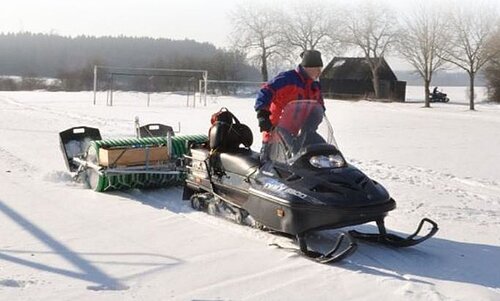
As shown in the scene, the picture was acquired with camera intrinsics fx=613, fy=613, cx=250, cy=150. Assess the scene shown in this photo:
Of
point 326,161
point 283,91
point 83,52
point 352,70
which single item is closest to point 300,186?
point 326,161

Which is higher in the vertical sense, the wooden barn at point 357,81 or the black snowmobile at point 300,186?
the wooden barn at point 357,81

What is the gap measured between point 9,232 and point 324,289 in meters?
3.25

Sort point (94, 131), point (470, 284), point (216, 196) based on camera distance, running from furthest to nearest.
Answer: point (94, 131)
point (216, 196)
point (470, 284)

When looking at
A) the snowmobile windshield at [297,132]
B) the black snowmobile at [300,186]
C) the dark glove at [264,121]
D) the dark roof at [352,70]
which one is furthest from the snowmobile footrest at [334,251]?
the dark roof at [352,70]

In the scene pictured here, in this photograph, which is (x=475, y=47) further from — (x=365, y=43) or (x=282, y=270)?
(x=282, y=270)

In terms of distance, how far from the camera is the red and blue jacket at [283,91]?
6.31 meters

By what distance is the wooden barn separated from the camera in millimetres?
59281

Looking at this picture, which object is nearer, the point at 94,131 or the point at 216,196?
the point at 216,196

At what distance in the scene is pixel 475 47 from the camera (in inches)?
1751

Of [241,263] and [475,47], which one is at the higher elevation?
[475,47]

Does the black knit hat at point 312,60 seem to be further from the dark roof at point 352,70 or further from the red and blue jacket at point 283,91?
the dark roof at point 352,70

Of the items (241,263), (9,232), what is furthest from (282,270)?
(9,232)

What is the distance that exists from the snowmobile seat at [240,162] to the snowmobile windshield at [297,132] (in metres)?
0.31

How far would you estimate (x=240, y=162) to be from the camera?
629 cm
